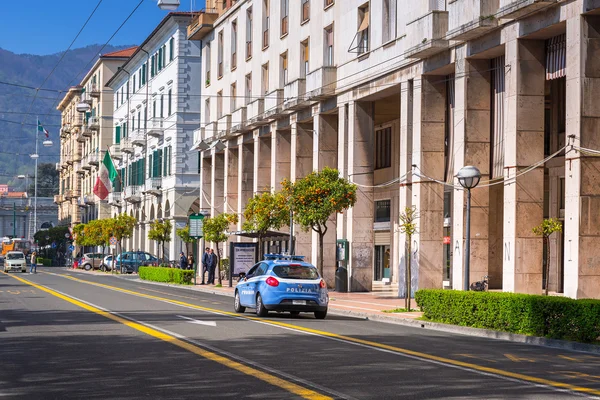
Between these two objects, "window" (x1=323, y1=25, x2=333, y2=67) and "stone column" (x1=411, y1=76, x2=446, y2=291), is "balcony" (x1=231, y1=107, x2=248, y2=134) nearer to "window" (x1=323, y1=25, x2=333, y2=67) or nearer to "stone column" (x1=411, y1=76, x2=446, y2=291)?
"window" (x1=323, y1=25, x2=333, y2=67)

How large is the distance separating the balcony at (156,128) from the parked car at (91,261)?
19641 millimetres

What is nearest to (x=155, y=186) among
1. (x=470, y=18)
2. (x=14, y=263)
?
(x=14, y=263)

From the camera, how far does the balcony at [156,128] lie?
80.8 meters

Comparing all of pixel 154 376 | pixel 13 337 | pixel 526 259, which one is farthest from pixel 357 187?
pixel 154 376

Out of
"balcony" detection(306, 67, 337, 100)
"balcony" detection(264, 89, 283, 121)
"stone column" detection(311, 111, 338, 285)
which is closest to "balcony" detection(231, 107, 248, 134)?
"balcony" detection(264, 89, 283, 121)

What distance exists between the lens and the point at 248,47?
5916 centimetres

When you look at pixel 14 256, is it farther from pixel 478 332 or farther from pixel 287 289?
pixel 478 332

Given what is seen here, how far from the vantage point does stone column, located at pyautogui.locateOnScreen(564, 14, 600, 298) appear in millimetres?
26344

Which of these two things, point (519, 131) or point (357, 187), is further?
point (357, 187)

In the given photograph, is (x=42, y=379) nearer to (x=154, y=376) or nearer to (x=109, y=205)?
(x=154, y=376)

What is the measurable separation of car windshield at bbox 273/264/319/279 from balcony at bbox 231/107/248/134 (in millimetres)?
30350

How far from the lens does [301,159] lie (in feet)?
164

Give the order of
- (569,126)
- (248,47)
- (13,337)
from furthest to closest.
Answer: (248,47), (569,126), (13,337)

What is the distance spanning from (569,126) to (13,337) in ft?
49.4
